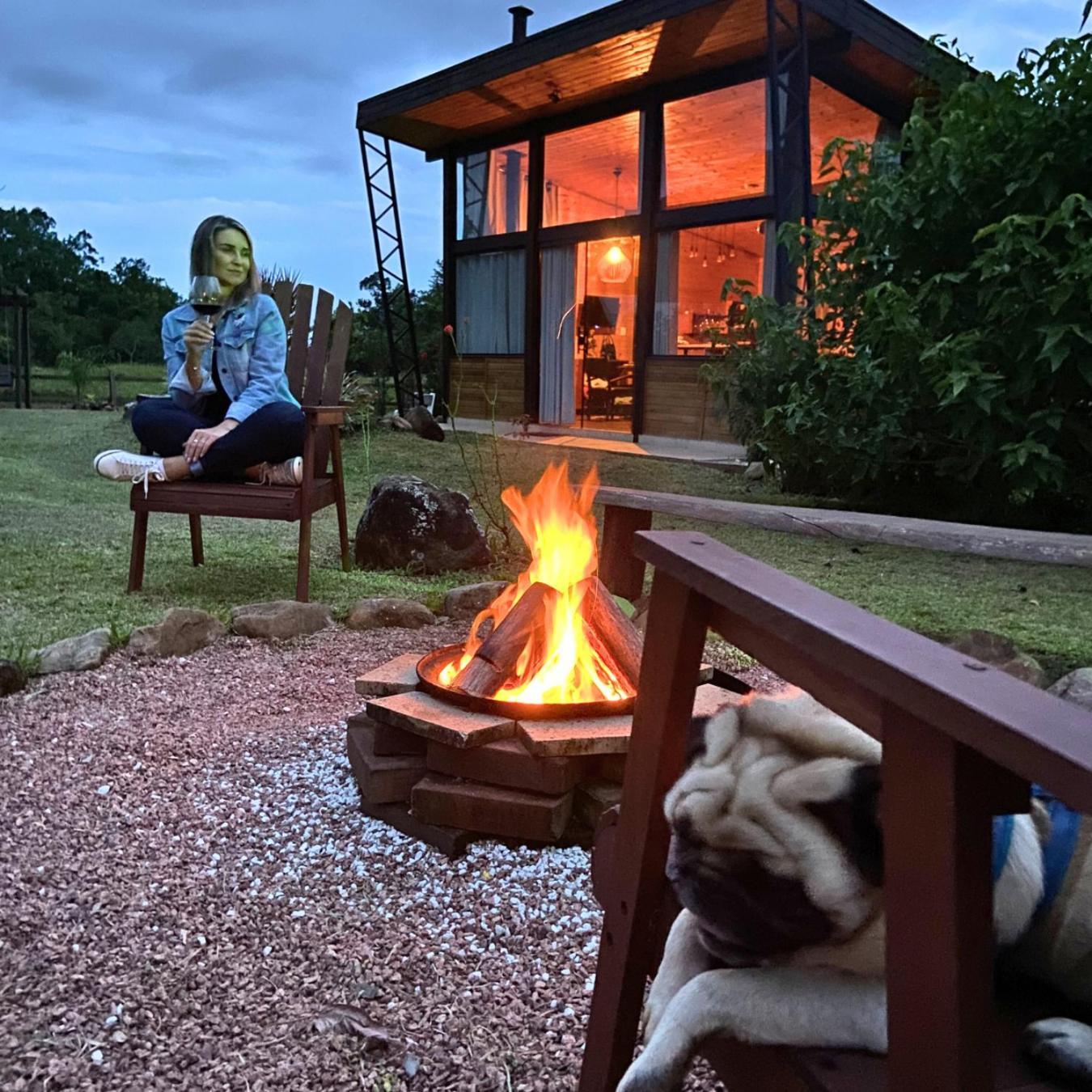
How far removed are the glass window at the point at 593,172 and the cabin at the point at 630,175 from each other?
0.02 metres

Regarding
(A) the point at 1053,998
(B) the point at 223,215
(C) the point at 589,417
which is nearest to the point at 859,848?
(A) the point at 1053,998

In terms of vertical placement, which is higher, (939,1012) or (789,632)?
(789,632)

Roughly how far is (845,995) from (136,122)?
256 ft

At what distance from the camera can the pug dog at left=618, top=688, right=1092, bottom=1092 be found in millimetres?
877

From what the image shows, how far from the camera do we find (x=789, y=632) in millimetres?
807

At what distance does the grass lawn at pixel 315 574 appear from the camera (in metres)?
3.84

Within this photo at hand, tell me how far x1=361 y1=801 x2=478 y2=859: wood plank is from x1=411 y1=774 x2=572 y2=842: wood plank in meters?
0.02

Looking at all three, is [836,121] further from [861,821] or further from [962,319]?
[861,821]

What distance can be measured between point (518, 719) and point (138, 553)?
265 cm

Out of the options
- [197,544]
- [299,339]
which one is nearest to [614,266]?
[299,339]

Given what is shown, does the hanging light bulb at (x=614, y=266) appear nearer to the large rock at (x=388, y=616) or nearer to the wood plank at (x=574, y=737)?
the large rock at (x=388, y=616)

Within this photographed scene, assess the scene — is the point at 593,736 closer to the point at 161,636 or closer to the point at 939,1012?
the point at 939,1012

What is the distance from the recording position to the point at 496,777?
2.15 metres

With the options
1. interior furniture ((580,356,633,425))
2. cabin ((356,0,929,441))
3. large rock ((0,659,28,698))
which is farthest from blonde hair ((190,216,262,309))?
interior furniture ((580,356,633,425))
